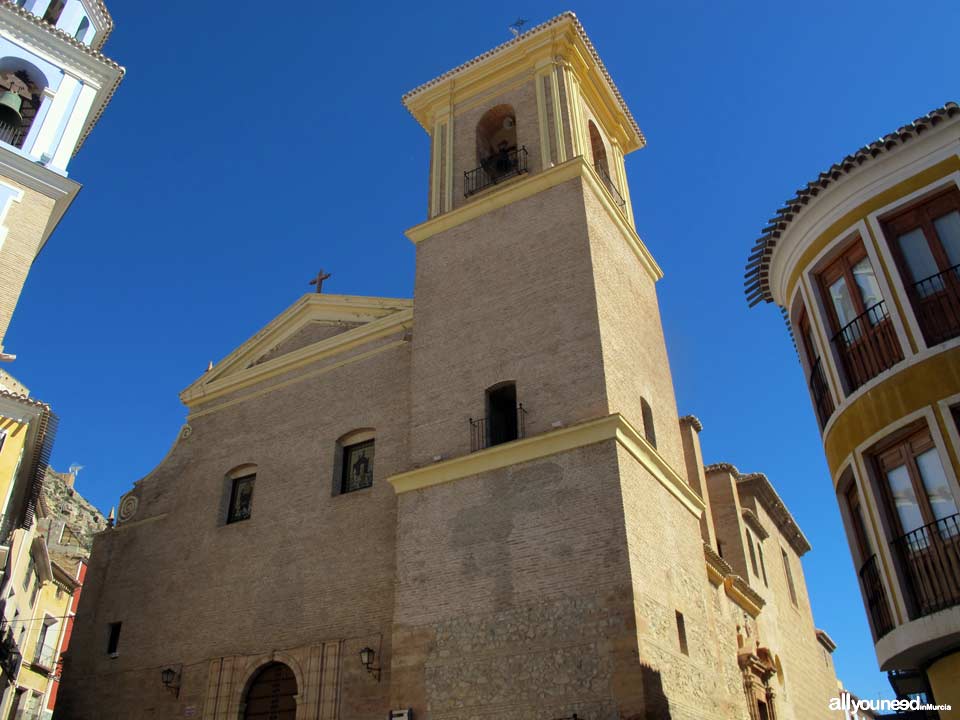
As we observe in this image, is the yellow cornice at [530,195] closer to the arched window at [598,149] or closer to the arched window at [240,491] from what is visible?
the arched window at [598,149]

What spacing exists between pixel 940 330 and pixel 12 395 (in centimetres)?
1315

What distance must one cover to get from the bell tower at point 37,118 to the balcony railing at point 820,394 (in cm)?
1386

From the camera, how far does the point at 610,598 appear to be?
11281mm

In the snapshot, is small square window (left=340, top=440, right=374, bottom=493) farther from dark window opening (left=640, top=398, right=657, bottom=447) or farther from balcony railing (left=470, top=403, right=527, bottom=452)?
dark window opening (left=640, top=398, right=657, bottom=447)

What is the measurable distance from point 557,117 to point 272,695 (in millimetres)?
12046

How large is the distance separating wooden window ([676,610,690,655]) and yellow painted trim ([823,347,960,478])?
3929 mm

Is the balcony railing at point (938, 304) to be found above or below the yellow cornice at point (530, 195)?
below

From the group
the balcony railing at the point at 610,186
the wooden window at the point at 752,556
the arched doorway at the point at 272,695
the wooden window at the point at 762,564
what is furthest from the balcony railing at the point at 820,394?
the wooden window at the point at 762,564

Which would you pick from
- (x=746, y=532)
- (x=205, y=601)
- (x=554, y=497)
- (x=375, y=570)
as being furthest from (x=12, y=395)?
(x=746, y=532)

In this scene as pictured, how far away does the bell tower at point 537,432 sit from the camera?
11477 millimetres

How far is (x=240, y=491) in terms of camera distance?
17.6m

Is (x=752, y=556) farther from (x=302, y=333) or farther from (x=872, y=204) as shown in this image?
(x=872, y=204)

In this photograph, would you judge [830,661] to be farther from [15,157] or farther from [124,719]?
[15,157]

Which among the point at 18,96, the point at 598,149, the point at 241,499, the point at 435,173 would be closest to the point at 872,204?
the point at 598,149
